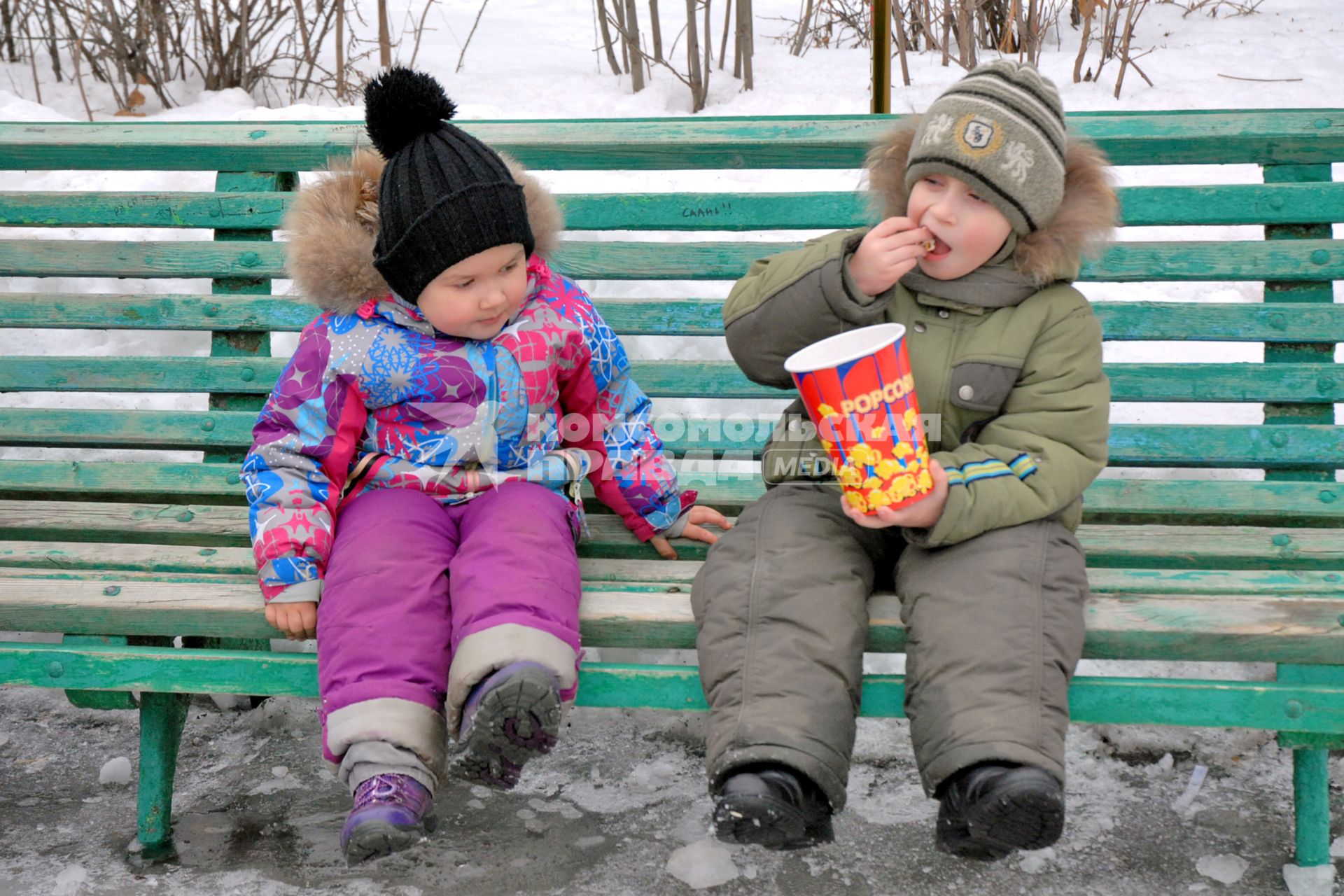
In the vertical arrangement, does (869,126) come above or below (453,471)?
above

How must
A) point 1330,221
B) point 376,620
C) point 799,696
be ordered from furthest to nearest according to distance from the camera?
1. point 1330,221
2. point 376,620
3. point 799,696

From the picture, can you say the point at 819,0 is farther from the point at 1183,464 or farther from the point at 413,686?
the point at 413,686

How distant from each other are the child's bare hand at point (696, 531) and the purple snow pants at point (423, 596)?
Answer: 0.31 metres

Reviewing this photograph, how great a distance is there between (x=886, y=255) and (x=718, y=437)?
1.28 m

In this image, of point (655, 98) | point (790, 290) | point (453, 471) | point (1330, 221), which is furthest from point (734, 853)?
point (655, 98)

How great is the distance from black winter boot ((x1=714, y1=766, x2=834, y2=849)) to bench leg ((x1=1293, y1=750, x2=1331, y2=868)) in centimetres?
98

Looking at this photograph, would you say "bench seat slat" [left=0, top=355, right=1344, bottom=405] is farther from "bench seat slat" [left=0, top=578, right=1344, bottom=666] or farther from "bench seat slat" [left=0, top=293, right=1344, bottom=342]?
"bench seat slat" [left=0, top=578, right=1344, bottom=666]

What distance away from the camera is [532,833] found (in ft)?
8.48

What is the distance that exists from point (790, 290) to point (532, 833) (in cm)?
120

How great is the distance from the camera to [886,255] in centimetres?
206

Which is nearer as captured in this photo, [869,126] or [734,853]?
[734,853]

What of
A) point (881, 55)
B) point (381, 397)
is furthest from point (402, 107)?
point (881, 55)

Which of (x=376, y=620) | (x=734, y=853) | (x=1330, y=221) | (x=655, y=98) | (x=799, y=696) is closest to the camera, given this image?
(x=799, y=696)

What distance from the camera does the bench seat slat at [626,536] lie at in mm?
2432
